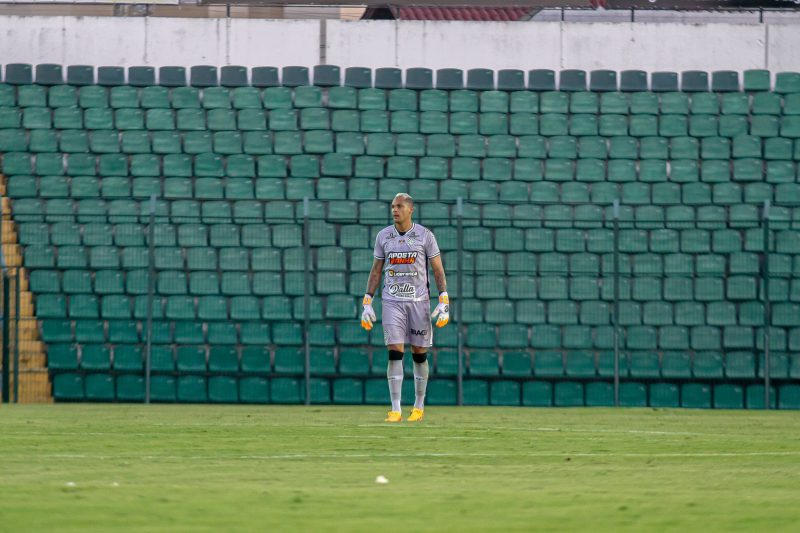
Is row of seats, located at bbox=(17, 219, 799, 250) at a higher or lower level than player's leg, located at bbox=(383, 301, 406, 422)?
higher

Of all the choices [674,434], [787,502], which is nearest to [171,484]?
[787,502]

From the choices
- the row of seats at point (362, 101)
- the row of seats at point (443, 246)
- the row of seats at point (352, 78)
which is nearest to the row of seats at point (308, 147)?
the row of seats at point (362, 101)

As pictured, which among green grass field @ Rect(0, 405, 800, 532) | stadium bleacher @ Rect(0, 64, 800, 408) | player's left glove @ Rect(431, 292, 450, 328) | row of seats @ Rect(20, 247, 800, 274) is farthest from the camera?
row of seats @ Rect(20, 247, 800, 274)

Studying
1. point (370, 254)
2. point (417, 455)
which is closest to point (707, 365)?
point (370, 254)

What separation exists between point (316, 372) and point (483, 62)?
7.19 meters

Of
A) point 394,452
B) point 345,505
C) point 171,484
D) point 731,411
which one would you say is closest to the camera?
point 345,505

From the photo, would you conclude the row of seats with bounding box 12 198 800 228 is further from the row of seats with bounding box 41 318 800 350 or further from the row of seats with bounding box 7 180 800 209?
the row of seats with bounding box 41 318 800 350

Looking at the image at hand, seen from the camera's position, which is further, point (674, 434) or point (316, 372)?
point (316, 372)

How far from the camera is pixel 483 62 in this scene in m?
24.2

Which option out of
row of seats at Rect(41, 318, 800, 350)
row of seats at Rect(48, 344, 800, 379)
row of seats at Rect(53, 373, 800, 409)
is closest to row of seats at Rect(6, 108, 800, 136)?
row of seats at Rect(41, 318, 800, 350)

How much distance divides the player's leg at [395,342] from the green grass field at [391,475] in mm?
479

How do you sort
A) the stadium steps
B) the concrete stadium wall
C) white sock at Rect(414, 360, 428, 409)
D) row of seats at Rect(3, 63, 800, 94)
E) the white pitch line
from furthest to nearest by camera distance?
the concrete stadium wall < row of seats at Rect(3, 63, 800, 94) < the stadium steps < white sock at Rect(414, 360, 428, 409) < the white pitch line

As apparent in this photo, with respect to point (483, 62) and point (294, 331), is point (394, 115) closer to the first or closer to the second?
point (483, 62)

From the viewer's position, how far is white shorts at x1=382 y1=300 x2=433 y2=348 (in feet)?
46.2
